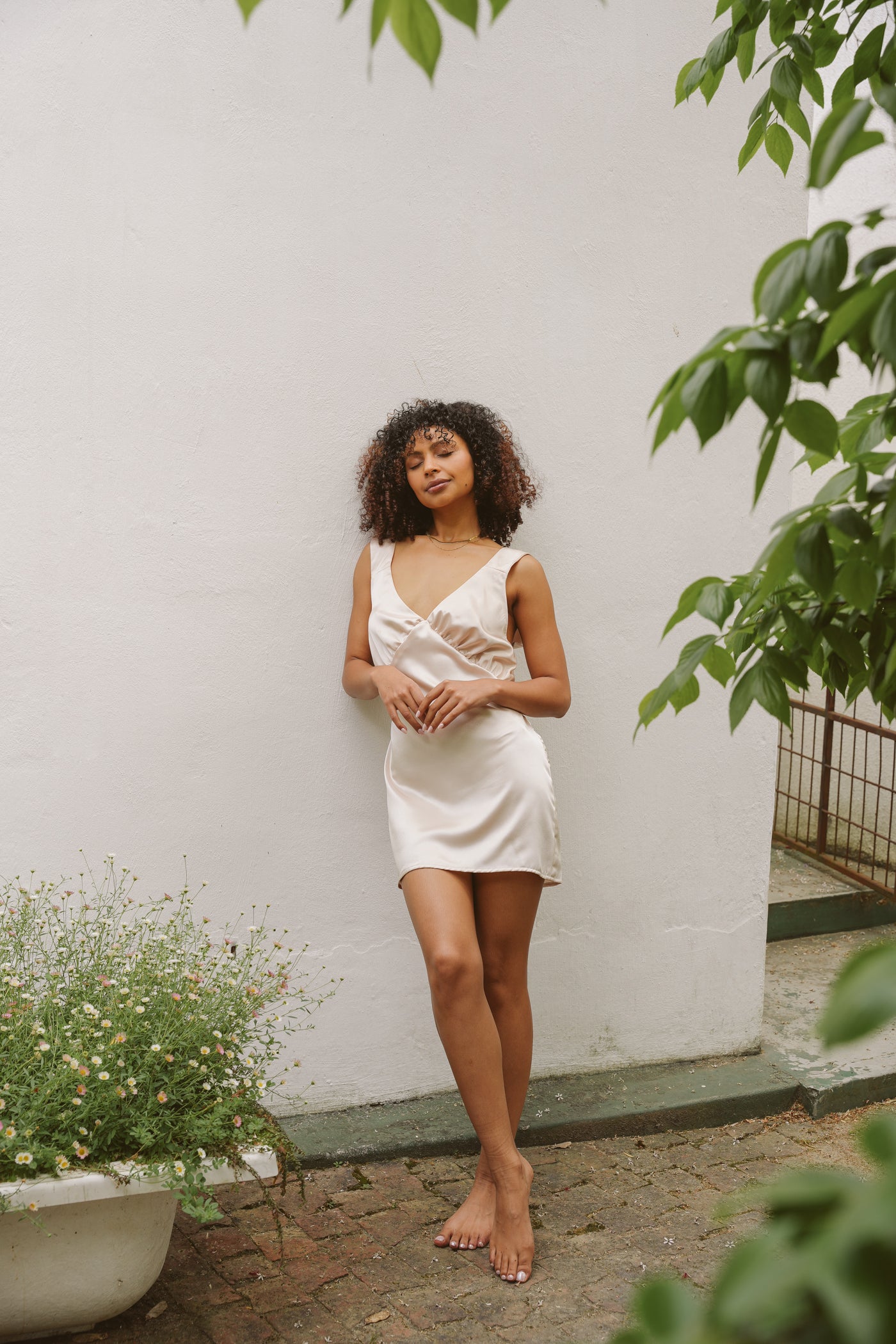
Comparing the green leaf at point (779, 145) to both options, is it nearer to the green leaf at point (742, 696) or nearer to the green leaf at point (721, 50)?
the green leaf at point (721, 50)

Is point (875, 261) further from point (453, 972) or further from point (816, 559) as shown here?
point (453, 972)

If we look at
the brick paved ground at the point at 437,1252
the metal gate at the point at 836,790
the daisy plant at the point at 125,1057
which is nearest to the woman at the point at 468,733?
the brick paved ground at the point at 437,1252

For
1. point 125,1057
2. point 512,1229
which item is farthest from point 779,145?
point 512,1229

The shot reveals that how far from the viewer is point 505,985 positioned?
10.8 feet

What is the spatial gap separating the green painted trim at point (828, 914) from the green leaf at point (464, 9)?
4.80 meters

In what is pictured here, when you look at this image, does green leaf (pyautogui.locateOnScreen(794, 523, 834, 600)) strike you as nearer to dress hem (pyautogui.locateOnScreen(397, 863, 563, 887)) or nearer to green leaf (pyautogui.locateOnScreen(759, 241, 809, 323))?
green leaf (pyautogui.locateOnScreen(759, 241, 809, 323))

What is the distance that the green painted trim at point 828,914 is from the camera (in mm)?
5344

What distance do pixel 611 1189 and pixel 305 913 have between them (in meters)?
1.24

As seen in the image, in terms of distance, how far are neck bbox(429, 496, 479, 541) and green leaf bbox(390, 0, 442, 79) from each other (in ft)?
7.88

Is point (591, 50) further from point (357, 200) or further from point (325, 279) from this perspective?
point (325, 279)

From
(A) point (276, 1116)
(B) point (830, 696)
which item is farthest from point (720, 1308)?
(B) point (830, 696)

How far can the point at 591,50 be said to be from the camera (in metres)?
3.69

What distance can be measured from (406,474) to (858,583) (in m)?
2.26

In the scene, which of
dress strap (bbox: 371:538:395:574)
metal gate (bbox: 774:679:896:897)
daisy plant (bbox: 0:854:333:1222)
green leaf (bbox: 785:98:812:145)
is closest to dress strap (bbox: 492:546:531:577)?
dress strap (bbox: 371:538:395:574)
